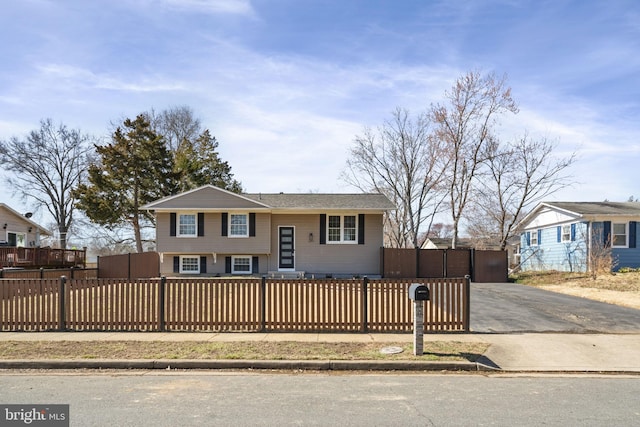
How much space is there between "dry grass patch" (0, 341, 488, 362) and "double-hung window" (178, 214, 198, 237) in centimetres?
1546

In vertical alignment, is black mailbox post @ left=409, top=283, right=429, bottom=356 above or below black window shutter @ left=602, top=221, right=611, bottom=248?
below

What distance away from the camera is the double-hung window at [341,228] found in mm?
25188

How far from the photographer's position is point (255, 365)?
8.08m

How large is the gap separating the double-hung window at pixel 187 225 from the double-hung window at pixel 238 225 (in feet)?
5.88

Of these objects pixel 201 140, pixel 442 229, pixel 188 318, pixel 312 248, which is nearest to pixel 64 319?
pixel 188 318

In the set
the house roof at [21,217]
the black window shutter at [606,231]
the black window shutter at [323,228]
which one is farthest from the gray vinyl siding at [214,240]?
the black window shutter at [606,231]

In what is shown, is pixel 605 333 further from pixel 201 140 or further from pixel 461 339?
pixel 201 140

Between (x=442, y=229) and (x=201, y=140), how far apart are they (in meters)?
42.1

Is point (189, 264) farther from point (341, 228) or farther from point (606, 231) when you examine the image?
point (606, 231)

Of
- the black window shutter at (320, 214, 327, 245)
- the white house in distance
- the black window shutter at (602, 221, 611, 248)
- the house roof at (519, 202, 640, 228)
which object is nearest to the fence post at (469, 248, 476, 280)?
the house roof at (519, 202, 640, 228)

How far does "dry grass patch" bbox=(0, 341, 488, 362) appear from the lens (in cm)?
838

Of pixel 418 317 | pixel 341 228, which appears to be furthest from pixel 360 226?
pixel 418 317

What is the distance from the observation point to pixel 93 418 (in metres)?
5.50

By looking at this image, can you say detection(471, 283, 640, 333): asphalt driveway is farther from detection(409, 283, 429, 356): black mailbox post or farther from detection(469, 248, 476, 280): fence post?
detection(469, 248, 476, 280): fence post
